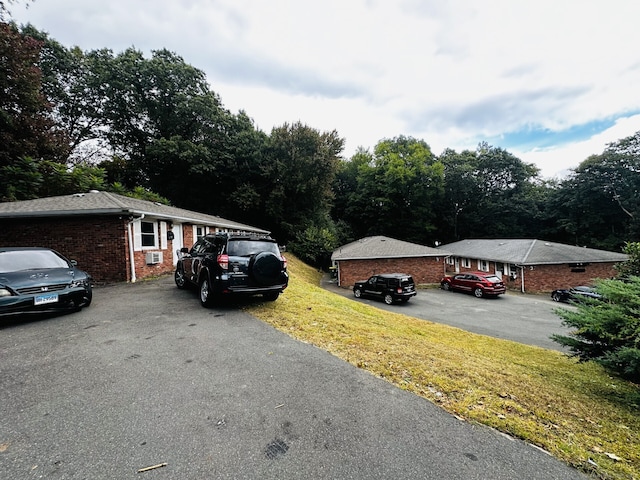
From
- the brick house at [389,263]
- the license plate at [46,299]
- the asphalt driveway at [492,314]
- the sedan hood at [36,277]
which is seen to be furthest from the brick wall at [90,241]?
the brick house at [389,263]

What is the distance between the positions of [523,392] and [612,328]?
216cm

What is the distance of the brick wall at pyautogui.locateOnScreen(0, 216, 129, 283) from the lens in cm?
886

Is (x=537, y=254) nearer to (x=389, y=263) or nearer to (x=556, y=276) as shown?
(x=556, y=276)

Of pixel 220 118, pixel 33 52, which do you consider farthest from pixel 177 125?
pixel 33 52

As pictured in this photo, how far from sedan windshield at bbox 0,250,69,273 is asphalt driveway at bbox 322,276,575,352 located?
11948 mm

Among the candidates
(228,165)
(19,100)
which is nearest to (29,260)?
(19,100)

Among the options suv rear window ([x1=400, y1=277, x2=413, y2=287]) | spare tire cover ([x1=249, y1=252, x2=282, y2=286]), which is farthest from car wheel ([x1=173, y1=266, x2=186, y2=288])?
suv rear window ([x1=400, y1=277, x2=413, y2=287])

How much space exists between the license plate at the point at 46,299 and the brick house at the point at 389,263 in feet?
53.4

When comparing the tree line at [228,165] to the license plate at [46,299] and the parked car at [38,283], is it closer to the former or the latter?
the parked car at [38,283]

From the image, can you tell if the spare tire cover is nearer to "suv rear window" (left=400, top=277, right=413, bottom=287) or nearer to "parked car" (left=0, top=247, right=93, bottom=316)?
"parked car" (left=0, top=247, right=93, bottom=316)

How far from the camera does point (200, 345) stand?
409cm

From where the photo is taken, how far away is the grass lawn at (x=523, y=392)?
2.23 meters

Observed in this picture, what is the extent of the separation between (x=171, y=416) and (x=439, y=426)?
2.40 meters

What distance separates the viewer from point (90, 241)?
8922 millimetres
